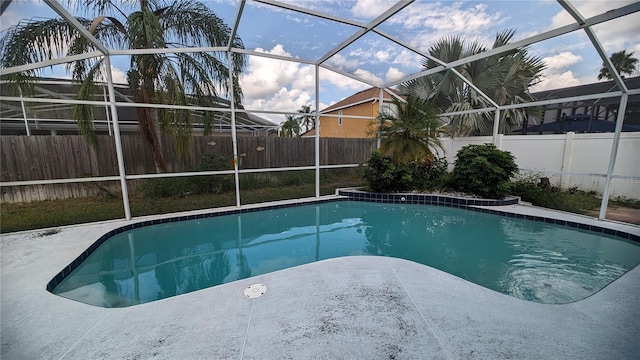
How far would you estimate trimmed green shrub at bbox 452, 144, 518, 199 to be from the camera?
616cm

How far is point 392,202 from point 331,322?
527cm

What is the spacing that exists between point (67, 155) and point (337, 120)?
36.2 ft


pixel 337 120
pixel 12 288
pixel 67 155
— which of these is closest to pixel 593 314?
pixel 12 288

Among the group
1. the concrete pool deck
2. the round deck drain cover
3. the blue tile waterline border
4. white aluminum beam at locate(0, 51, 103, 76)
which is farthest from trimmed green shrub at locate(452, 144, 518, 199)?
white aluminum beam at locate(0, 51, 103, 76)

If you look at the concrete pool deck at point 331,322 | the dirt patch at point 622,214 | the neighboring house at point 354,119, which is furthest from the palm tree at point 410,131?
the concrete pool deck at point 331,322

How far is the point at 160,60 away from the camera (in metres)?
5.51

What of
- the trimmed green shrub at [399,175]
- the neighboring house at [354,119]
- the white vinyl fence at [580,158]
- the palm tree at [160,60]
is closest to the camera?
the palm tree at [160,60]

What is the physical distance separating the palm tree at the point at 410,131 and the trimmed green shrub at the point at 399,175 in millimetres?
251

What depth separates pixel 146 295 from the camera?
2832 mm

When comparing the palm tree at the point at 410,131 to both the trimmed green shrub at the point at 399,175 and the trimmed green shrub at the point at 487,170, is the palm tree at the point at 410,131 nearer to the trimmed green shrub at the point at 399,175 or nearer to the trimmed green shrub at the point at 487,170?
the trimmed green shrub at the point at 399,175

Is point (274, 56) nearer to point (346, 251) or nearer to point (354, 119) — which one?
point (346, 251)

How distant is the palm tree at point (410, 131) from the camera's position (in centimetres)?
692

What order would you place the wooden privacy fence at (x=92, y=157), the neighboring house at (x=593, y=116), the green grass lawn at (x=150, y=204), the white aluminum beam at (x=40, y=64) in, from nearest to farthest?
the white aluminum beam at (x=40, y=64) < the green grass lawn at (x=150, y=204) < the wooden privacy fence at (x=92, y=157) < the neighboring house at (x=593, y=116)

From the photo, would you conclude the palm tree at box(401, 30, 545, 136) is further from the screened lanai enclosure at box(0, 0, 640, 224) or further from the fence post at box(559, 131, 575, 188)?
the fence post at box(559, 131, 575, 188)
